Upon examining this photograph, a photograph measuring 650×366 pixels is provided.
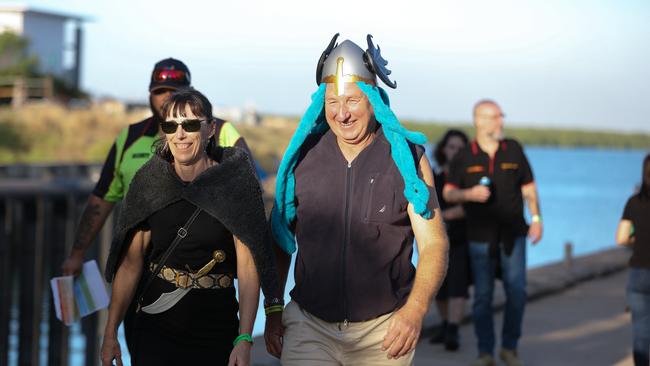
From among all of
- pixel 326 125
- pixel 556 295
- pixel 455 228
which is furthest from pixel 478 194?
pixel 556 295

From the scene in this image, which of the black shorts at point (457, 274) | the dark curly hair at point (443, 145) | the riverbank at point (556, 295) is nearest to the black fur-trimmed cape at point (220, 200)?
the riverbank at point (556, 295)

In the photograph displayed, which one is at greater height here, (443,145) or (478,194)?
(443,145)

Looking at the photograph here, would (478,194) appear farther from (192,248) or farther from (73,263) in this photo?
(192,248)

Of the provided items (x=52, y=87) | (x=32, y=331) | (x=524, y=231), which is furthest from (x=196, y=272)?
(x=52, y=87)

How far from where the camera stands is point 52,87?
61125 millimetres

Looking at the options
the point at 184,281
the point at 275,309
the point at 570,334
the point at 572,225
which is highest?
the point at 184,281

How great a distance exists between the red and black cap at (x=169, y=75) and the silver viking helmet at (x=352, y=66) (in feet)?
5.55

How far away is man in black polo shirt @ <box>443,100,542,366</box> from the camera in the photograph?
8.49m

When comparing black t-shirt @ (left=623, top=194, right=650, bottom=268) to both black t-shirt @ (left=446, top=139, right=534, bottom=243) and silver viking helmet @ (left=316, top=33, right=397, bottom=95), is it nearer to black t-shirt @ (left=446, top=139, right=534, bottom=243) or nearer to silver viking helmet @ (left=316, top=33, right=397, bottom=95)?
black t-shirt @ (left=446, top=139, right=534, bottom=243)

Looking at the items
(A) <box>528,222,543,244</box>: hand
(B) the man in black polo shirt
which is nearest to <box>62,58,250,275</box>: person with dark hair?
(B) the man in black polo shirt

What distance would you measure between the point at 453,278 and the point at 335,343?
17.1ft

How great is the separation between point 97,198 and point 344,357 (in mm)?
2452

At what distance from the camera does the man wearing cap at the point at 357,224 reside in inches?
181

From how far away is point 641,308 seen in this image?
23.8ft
